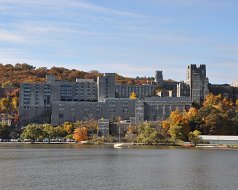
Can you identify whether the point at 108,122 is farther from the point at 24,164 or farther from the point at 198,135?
the point at 24,164

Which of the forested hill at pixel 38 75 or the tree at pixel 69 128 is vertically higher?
the forested hill at pixel 38 75

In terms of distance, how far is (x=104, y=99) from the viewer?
146625mm

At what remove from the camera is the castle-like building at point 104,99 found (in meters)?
138

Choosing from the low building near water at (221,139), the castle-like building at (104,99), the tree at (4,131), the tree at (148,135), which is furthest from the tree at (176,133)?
the tree at (4,131)

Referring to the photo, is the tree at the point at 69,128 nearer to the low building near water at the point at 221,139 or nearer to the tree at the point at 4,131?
the tree at the point at 4,131

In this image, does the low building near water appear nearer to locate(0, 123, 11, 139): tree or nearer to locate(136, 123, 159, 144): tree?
locate(136, 123, 159, 144): tree

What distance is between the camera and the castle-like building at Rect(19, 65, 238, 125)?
138500 millimetres

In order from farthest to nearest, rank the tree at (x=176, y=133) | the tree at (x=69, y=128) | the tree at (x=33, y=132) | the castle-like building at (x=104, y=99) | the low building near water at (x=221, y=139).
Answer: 1. the castle-like building at (x=104, y=99)
2. the tree at (x=69, y=128)
3. the tree at (x=33, y=132)
4. the tree at (x=176, y=133)
5. the low building near water at (x=221, y=139)

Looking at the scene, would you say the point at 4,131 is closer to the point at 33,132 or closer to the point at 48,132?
the point at 48,132

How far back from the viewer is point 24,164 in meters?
58.0

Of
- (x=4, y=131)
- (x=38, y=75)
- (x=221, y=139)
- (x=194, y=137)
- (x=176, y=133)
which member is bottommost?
(x=221, y=139)

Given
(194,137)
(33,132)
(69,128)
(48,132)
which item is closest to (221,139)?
(194,137)

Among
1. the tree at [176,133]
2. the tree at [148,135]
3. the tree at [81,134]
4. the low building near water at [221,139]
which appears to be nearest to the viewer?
the low building near water at [221,139]

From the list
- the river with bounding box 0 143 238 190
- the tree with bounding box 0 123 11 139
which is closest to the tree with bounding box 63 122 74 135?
the tree with bounding box 0 123 11 139
